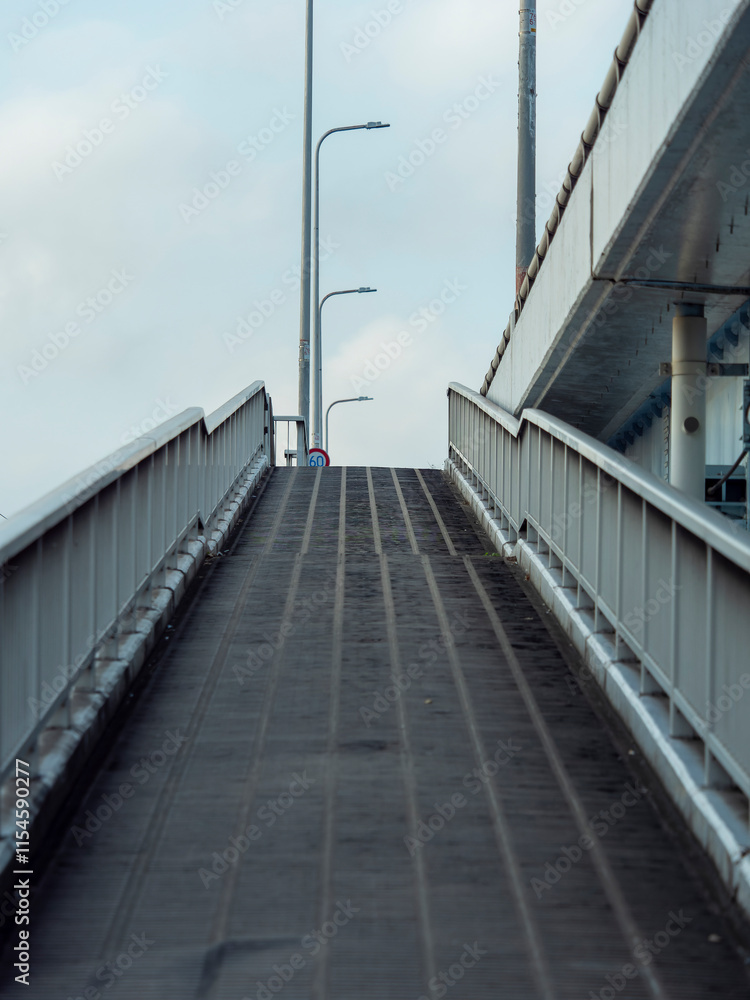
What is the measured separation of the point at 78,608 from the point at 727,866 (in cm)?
313

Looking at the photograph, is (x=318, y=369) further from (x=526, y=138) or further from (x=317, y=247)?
(x=526, y=138)

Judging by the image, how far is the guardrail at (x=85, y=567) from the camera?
4406mm

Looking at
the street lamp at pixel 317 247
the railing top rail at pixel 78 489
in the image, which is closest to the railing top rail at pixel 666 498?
the railing top rail at pixel 78 489

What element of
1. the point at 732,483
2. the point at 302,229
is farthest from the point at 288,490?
the point at 302,229

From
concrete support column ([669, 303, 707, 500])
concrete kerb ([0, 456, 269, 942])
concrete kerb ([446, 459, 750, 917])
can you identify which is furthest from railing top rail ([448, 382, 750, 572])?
concrete support column ([669, 303, 707, 500])

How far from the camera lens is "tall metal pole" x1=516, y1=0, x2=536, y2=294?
14750 millimetres

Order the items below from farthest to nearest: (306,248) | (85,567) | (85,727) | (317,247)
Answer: (317,247) < (306,248) < (85,567) < (85,727)

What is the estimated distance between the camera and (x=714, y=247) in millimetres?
9508

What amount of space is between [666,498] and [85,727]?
2.90 metres

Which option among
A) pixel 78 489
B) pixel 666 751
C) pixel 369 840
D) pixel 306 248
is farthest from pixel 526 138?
pixel 306 248

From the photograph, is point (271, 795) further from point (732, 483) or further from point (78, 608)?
point (732, 483)

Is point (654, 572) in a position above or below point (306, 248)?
below

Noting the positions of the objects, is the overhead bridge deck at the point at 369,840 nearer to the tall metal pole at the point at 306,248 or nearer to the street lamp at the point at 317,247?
the tall metal pole at the point at 306,248

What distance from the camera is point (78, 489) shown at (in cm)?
537
